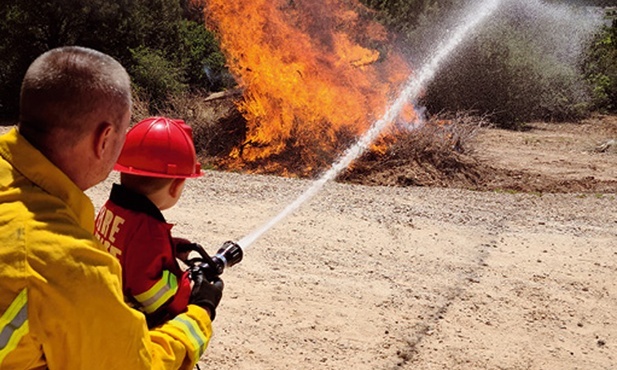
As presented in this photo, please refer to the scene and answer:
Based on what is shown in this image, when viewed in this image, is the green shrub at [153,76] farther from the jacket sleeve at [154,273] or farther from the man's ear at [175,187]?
the jacket sleeve at [154,273]

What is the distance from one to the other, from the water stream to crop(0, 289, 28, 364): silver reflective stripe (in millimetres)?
5088

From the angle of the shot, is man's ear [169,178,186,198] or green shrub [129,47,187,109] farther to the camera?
green shrub [129,47,187,109]

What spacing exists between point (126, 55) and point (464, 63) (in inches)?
417

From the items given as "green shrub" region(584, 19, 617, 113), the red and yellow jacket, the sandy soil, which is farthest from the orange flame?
"green shrub" region(584, 19, 617, 113)

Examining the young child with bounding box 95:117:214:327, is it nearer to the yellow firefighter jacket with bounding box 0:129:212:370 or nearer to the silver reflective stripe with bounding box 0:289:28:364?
the yellow firefighter jacket with bounding box 0:129:212:370

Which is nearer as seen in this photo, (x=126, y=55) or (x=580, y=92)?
(x=126, y=55)

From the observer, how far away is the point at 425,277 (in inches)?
237

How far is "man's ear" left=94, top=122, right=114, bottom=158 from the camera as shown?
156cm

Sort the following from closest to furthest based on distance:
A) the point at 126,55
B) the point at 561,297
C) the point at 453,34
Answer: the point at 561,297, the point at 126,55, the point at 453,34

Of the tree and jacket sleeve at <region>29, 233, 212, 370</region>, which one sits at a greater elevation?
jacket sleeve at <region>29, 233, 212, 370</region>

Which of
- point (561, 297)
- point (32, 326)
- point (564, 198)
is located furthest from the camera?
point (564, 198)

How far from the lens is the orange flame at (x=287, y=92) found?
1170 cm

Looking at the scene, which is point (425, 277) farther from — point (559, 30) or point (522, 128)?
point (559, 30)

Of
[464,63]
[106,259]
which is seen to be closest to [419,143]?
[464,63]
